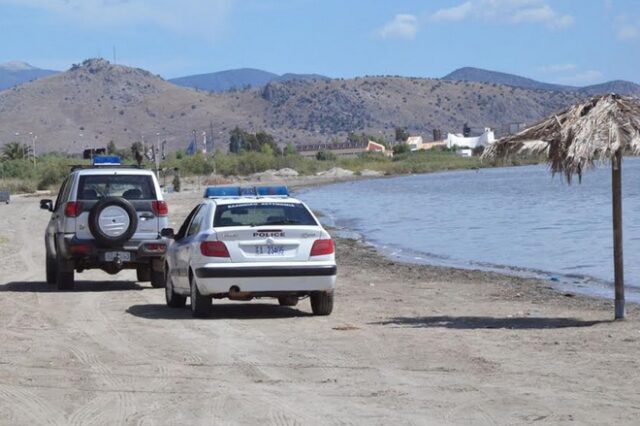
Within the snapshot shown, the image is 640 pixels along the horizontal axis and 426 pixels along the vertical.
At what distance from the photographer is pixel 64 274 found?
1967 cm

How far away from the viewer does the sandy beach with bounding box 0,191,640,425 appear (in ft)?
Answer: 29.8

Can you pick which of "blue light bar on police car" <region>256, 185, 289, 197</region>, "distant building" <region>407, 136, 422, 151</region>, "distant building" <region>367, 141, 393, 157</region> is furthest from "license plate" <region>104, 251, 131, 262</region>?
"distant building" <region>407, 136, 422, 151</region>

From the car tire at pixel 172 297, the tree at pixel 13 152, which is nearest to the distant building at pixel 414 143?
the tree at pixel 13 152

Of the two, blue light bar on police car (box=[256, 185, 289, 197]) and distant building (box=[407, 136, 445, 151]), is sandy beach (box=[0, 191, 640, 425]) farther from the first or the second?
distant building (box=[407, 136, 445, 151])

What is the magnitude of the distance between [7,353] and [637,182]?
262ft

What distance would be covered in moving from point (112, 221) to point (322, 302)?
497 centimetres

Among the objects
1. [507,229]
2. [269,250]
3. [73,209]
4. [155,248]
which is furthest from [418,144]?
[269,250]

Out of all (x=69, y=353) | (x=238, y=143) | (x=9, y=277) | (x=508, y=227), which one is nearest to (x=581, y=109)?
(x=69, y=353)

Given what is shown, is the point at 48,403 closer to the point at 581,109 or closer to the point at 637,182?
the point at 581,109

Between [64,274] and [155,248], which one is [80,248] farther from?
[155,248]

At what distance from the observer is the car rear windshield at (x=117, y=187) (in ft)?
64.3

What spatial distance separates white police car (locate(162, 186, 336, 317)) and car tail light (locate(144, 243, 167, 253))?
392 cm

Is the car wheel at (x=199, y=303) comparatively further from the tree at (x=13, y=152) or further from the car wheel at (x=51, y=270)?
the tree at (x=13, y=152)

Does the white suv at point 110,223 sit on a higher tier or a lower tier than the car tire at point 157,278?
higher
